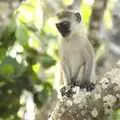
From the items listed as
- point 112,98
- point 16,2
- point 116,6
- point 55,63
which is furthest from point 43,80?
point 116,6

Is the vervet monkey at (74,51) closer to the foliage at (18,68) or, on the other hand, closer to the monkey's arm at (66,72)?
the monkey's arm at (66,72)

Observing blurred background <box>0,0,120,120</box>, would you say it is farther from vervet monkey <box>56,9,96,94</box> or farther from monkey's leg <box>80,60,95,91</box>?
monkey's leg <box>80,60,95,91</box>

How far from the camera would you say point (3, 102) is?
4.18 m

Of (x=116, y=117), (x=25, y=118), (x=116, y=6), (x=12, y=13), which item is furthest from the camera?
(x=116, y=6)

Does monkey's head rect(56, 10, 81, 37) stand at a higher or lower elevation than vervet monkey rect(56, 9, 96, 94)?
higher

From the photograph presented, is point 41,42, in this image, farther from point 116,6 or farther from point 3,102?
point 116,6

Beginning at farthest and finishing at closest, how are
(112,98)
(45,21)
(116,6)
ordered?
(116,6) < (45,21) < (112,98)

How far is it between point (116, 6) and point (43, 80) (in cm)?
261

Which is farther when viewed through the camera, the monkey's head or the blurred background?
the blurred background

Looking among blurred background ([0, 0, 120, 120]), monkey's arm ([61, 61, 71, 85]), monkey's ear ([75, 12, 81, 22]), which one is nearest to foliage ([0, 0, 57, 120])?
blurred background ([0, 0, 120, 120])

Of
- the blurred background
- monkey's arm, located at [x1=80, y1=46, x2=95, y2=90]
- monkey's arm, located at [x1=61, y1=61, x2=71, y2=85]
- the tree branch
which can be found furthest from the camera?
the blurred background

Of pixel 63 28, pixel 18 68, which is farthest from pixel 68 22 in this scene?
pixel 18 68

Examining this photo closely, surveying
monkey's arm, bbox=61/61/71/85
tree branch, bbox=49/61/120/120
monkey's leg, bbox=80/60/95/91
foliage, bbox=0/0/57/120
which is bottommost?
tree branch, bbox=49/61/120/120

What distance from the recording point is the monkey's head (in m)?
3.80
